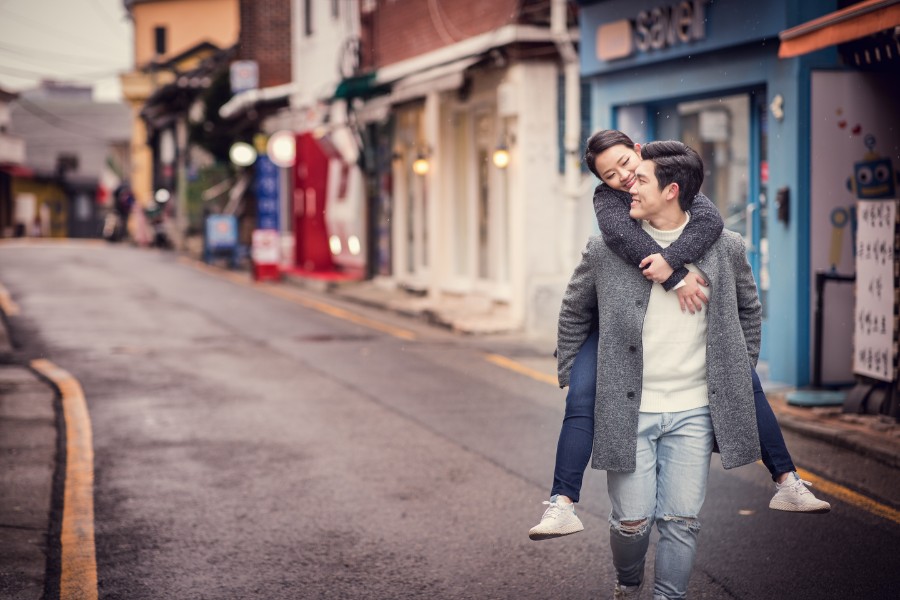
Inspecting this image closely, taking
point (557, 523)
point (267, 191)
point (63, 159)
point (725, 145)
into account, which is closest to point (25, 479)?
point (557, 523)

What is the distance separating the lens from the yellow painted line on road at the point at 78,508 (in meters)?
5.47

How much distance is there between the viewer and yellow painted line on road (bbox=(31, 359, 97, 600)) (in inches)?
215

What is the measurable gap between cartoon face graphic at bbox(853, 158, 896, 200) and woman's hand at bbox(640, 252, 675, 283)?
668 cm

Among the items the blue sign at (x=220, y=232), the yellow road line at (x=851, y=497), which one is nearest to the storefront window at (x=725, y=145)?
the yellow road line at (x=851, y=497)

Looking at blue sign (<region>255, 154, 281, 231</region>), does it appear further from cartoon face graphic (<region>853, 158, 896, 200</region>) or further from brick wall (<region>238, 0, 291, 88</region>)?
cartoon face graphic (<region>853, 158, 896, 200</region>)

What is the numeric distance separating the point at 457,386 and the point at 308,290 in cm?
1297

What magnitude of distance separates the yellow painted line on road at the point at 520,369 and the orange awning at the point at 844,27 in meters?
3.78

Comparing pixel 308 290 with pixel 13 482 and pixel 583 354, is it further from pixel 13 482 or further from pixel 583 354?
pixel 583 354

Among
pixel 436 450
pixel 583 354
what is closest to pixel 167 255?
pixel 436 450

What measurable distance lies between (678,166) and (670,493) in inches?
45.5

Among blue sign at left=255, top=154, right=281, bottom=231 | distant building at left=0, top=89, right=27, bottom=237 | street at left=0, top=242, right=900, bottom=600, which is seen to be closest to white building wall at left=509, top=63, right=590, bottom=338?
street at left=0, top=242, right=900, bottom=600

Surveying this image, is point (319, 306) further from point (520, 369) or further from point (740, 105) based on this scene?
point (740, 105)

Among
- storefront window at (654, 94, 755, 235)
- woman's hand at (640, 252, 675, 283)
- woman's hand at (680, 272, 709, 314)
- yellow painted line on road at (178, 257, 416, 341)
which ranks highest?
storefront window at (654, 94, 755, 235)

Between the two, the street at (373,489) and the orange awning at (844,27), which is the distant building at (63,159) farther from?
the orange awning at (844,27)
